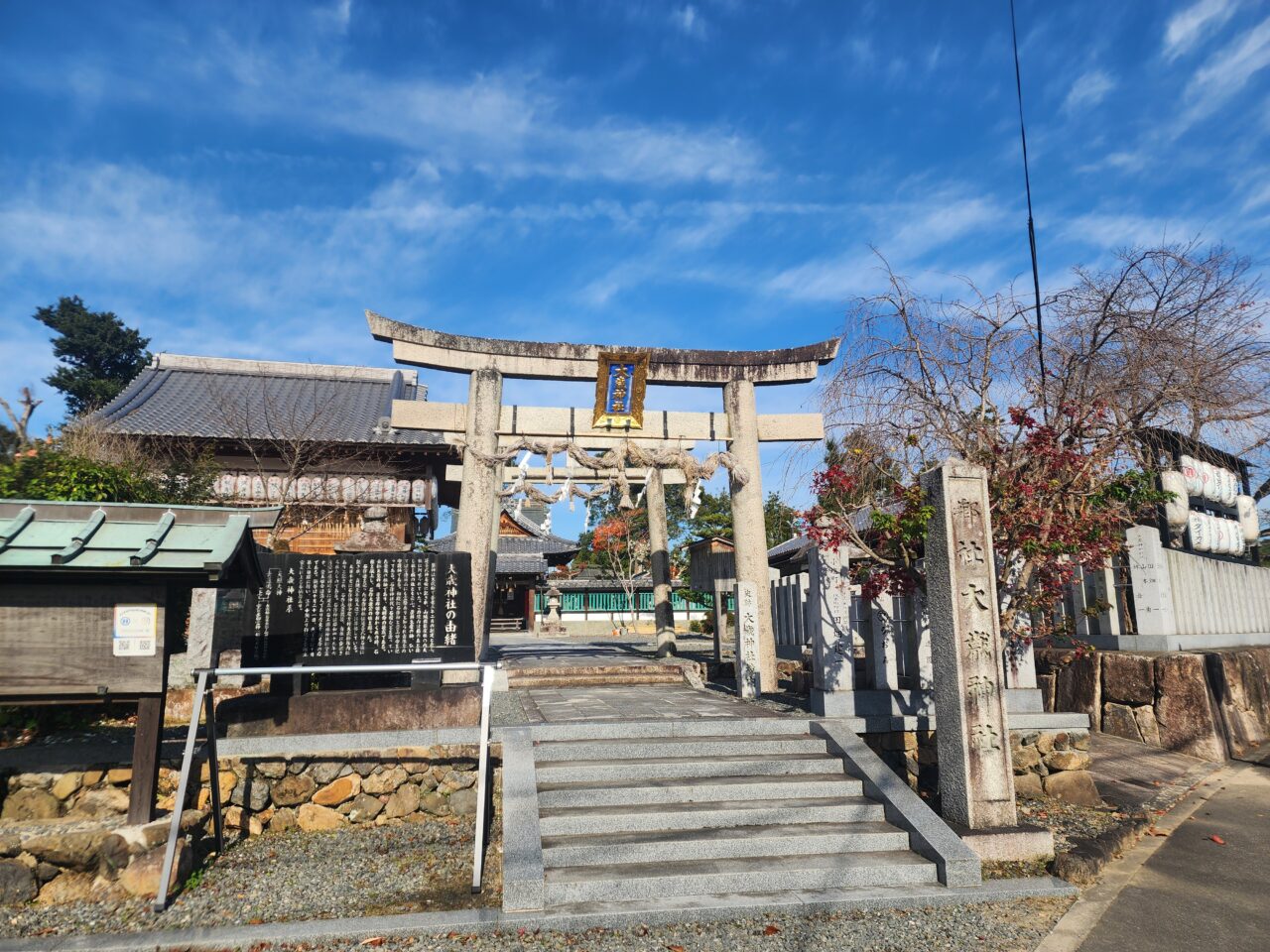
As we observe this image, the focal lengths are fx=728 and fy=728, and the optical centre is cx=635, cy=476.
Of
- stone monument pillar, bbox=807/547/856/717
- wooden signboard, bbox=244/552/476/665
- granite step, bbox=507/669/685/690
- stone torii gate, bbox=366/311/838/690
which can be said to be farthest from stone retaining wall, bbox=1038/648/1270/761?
wooden signboard, bbox=244/552/476/665

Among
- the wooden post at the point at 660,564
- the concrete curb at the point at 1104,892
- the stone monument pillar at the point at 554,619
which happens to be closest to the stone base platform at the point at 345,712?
the concrete curb at the point at 1104,892

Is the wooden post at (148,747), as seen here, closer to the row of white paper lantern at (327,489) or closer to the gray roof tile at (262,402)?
the gray roof tile at (262,402)

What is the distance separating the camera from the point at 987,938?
192 inches

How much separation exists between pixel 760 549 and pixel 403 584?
6215 millimetres

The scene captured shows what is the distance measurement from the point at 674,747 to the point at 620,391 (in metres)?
7.41

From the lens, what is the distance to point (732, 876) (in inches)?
214

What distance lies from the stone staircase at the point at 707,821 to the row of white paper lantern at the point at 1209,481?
28.4ft

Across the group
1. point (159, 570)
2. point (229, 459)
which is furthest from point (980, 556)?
point (229, 459)

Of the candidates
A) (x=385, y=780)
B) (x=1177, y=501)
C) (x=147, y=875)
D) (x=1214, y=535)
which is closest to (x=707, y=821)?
(x=385, y=780)

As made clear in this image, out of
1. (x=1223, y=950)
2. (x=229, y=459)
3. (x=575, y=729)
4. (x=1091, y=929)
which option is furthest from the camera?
(x=229, y=459)

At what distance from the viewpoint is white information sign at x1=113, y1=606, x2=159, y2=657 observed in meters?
5.73

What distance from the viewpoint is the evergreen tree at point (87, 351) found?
3981 centimetres

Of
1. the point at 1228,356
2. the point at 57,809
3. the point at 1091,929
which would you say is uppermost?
the point at 1228,356

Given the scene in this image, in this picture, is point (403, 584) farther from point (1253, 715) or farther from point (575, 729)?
point (1253, 715)
